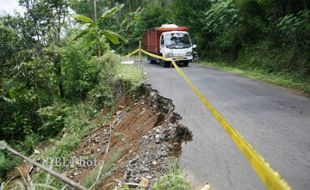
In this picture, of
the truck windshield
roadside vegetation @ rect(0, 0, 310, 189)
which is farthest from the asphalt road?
the truck windshield

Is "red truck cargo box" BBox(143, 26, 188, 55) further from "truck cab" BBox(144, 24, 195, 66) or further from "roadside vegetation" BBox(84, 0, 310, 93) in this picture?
"roadside vegetation" BBox(84, 0, 310, 93)

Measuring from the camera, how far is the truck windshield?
1948cm

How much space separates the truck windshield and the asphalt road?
26.1 ft

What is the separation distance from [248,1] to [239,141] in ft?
49.6

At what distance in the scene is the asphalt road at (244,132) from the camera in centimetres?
485

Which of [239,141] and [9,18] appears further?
[9,18]

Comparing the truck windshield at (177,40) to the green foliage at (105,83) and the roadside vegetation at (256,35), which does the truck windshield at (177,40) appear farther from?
the green foliage at (105,83)

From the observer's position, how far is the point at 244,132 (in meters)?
6.73

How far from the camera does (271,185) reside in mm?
2184

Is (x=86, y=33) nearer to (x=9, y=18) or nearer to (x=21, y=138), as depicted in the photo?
(x=9, y=18)

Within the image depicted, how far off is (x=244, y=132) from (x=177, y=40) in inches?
535

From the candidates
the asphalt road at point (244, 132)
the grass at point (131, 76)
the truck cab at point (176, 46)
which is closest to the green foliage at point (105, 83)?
the grass at point (131, 76)

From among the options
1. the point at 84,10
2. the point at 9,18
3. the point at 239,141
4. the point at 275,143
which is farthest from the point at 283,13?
the point at 84,10

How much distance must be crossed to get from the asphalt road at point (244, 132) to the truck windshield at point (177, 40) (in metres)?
7.96
